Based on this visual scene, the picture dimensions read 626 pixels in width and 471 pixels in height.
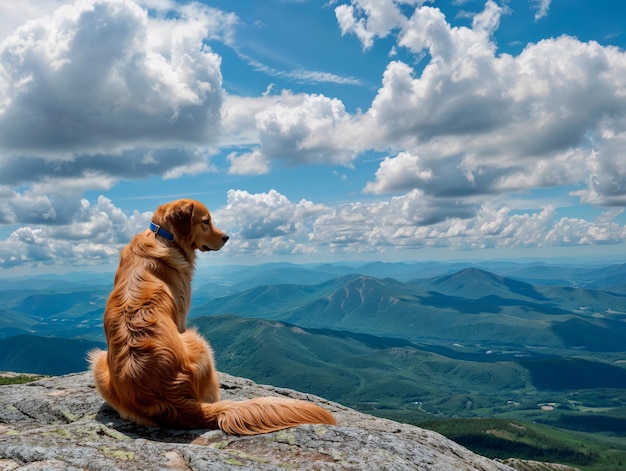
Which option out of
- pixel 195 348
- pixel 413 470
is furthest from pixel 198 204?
pixel 413 470

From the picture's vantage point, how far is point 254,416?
22.5 ft

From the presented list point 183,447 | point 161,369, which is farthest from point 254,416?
point 161,369

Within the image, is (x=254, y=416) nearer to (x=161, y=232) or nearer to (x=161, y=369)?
(x=161, y=369)

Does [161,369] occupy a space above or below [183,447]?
above

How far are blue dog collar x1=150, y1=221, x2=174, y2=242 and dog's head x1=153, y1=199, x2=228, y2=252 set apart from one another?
6cm

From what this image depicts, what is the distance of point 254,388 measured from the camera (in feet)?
43.0

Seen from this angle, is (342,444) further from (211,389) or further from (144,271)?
(144,271)

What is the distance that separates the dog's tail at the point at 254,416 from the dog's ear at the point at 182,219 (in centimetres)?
391

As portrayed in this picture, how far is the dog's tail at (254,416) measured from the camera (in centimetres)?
679

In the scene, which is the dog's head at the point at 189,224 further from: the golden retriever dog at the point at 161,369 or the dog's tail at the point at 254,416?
the dog's tail at the point at 254,416

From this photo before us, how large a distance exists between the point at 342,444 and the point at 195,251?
217 inches

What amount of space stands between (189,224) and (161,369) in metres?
3.61

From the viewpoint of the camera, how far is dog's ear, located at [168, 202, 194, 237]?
9570 millimetres

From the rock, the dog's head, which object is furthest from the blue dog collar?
the rock
